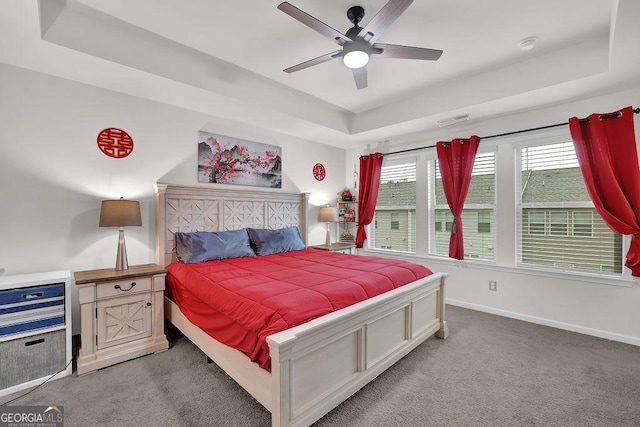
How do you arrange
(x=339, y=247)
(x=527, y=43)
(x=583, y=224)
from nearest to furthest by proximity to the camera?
(x=527, y=43)
(x=583, y=224)
(x=339, y=247)

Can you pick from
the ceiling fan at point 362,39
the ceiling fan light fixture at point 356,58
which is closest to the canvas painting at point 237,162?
the ceiling fan at point 362,39

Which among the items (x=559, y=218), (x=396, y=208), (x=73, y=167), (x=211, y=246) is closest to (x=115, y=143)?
(x=73, y=167)

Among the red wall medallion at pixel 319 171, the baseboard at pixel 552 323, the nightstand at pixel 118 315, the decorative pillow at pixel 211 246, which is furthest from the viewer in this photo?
the red wall medallion at pixel 319 171

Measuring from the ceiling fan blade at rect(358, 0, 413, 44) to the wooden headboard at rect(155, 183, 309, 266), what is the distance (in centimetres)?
243

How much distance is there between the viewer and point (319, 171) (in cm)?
489

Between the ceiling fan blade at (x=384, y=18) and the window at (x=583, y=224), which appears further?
the window at (x=583, y=224)

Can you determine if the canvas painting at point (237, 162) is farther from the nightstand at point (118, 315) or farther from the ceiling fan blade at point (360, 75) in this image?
the ceiling fan blade at point (360, 75)

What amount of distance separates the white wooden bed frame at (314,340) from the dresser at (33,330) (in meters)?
0.81

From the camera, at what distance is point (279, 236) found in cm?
378

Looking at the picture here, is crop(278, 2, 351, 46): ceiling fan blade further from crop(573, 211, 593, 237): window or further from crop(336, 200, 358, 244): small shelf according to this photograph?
crop(336, 200, 358, 244): small shelf

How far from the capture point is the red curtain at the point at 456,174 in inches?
144

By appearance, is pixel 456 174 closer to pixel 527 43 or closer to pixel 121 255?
pixel 527 43

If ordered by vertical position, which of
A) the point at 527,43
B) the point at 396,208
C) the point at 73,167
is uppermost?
the point at 527,43

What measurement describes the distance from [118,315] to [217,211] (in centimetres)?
151
